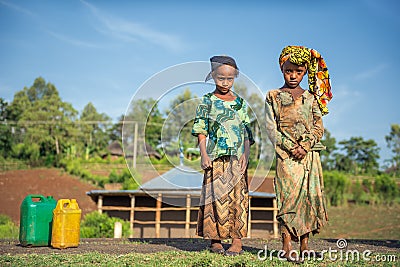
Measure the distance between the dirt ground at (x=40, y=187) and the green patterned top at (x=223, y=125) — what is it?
22.1 m

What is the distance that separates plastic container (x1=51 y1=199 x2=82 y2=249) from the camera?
17.9 ft

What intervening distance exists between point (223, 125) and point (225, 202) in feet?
2.74

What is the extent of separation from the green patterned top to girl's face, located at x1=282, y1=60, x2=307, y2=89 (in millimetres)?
627

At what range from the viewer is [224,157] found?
5.09 m

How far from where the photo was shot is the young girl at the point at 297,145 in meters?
4.60

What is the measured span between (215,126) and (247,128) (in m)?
0.35

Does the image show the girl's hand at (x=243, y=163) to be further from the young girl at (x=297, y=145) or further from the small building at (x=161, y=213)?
the small building at (x=161, y=213)

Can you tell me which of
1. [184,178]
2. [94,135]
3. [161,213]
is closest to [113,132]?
[94,135]

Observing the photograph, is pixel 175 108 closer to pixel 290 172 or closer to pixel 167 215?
pixel 290 172

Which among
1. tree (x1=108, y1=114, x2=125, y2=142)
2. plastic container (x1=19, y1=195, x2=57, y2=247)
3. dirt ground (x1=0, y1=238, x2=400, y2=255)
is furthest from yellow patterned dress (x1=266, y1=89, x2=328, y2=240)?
tree (x1=108, y1=114, x2=125, y2=142)

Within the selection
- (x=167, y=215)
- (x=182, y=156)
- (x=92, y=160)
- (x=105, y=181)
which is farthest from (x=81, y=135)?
(x=182, y=156)

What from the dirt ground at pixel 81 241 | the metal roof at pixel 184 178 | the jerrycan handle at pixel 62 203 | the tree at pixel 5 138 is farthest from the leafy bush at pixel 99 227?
the tree at pixel 5 138

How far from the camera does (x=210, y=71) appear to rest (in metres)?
5.26

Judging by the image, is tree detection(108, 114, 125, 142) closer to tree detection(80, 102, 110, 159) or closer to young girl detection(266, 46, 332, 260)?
tree detection(80, 102, 110, 159)
